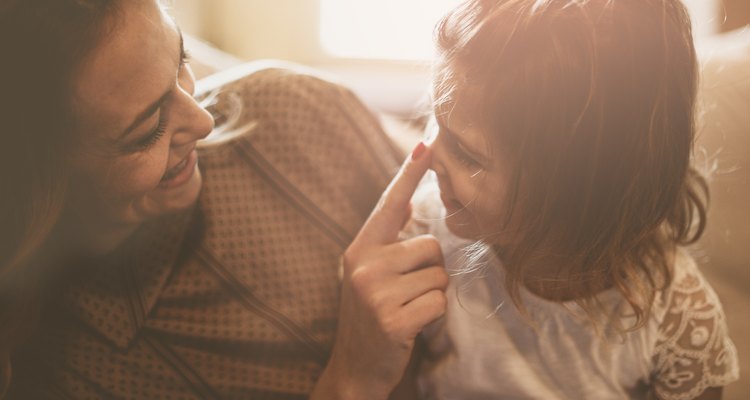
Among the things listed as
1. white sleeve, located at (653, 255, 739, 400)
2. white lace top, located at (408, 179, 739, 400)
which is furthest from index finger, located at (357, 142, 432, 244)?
white sleeve, located at (653, 255, 739, 400)

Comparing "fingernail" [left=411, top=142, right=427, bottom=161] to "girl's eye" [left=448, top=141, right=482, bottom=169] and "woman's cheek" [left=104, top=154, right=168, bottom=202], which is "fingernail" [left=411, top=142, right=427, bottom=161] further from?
"woman's cheek" [left=104, top=154, right=168, bottom=202]

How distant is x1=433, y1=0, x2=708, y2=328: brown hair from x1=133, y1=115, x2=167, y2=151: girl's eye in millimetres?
346

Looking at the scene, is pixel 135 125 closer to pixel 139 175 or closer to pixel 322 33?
pixel 139 175

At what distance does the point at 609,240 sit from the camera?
2.28 ft

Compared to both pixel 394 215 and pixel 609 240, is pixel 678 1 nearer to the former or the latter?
pixel 609 240

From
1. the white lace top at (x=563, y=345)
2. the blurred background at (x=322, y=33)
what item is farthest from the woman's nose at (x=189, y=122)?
the blurred background at (x=322, y=33)

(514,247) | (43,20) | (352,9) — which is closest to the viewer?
(43,20)

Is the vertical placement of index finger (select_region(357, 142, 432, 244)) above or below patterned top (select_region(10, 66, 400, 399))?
above

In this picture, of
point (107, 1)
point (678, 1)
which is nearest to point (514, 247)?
point (678, 1)

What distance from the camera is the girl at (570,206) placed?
1.99 feet

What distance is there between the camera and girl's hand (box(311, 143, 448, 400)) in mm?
733

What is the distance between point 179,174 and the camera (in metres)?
0.80

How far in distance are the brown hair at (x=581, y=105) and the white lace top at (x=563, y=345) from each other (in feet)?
0.41

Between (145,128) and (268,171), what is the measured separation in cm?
24
